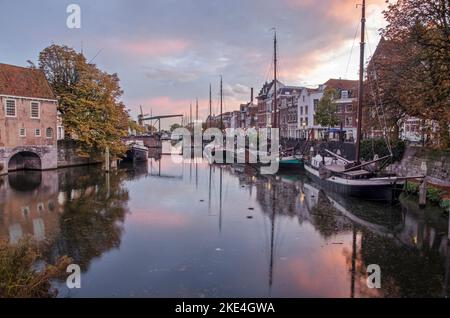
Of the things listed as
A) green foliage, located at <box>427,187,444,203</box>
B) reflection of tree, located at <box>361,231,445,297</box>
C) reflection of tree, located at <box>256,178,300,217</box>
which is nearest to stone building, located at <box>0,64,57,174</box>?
reflection of tree, located at <box>256,178,300,217</box>

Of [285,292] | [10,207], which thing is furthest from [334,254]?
[10,207]

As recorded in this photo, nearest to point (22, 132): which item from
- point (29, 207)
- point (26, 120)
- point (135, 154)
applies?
point (26, 120)

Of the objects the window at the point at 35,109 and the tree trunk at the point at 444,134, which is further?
the window at the point at 35,109

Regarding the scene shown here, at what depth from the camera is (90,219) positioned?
643 inches

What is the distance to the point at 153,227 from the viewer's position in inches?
602

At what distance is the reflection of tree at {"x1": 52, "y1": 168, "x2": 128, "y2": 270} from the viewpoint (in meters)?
12.1

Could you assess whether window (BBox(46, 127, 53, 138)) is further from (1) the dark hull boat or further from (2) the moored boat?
(1) the dark hull boat

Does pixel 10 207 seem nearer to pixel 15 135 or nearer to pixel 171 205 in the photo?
pixel 171 205

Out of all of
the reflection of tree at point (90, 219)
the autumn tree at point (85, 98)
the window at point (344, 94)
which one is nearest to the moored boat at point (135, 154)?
the autumn tree at point (85, 98)

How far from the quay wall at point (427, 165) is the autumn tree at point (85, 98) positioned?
28348 mm

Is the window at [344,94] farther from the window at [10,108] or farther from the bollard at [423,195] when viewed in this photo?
the window at [10,108]

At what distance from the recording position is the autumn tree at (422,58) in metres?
17.6

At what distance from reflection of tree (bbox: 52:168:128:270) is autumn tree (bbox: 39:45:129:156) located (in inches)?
368
